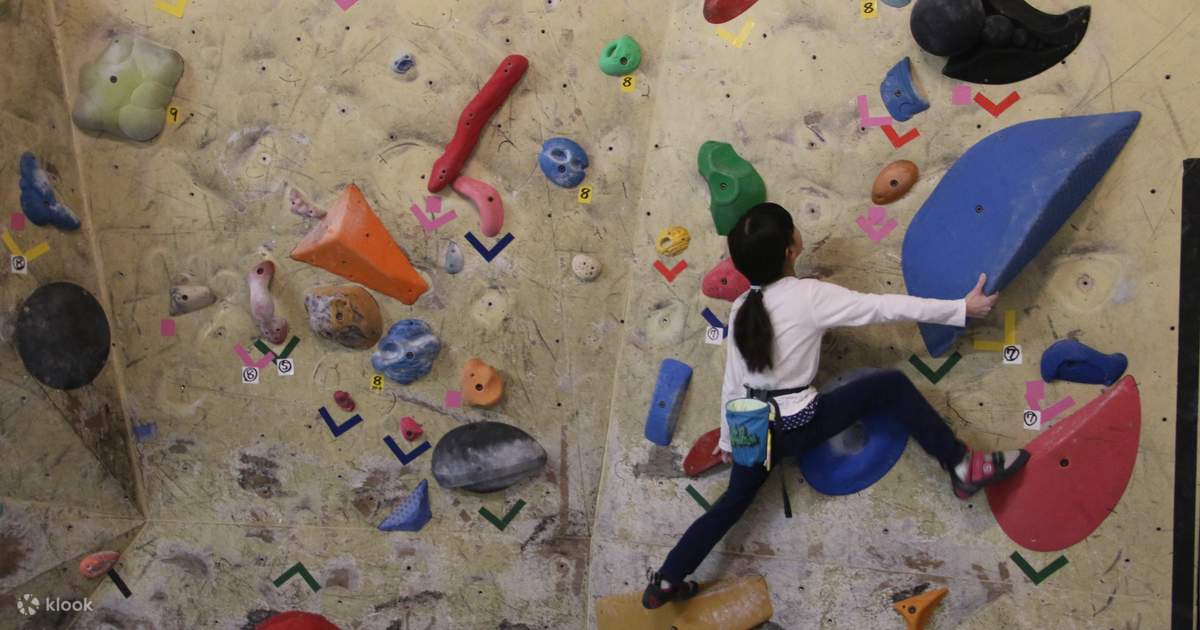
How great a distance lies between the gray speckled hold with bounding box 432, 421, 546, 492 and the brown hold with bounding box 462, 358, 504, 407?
90 millimetres

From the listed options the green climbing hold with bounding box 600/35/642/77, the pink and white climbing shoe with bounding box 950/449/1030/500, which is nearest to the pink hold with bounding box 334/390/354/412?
the green climbing hold with bounding box 600/35/642/77

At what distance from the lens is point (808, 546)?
2.87 m

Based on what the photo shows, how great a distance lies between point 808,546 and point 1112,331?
3.25 feet

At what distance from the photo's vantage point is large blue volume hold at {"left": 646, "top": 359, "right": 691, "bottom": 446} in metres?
2.93

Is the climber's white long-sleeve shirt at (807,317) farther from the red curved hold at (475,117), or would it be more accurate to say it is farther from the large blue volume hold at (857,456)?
the red curved hold at (475,117)

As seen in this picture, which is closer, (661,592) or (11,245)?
(661,592)

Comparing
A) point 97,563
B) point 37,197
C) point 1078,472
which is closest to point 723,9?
point 1078,472

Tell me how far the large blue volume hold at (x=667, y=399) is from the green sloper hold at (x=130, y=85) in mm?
1816

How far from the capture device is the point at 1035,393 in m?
2.62

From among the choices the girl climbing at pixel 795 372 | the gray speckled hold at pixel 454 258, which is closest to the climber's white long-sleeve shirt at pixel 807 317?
the girl climbing at pixel 795 372

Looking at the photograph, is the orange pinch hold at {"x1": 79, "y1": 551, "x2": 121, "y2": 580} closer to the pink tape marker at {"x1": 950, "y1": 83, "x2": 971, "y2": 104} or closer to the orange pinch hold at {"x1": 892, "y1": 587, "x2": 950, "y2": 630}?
the orange pinch hold at {"x1": 892, "y1": 587, "x2": 950, "y2": 630}

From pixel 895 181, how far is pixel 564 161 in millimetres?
938

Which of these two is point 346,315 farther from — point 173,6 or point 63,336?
point 173,6

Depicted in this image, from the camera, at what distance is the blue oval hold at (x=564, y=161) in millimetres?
2947
